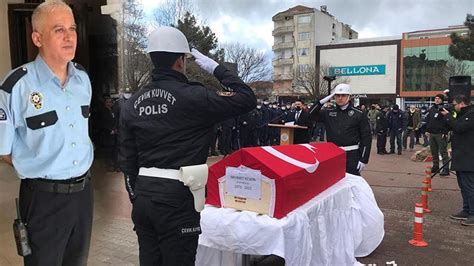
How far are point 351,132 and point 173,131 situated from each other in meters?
3.18

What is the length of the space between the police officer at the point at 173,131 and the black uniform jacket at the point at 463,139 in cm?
441

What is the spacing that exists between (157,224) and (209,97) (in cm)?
64

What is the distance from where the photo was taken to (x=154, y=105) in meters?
2.04

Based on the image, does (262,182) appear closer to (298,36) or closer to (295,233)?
(295,233)

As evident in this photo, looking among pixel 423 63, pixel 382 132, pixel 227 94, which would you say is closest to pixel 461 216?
pixel 227 94

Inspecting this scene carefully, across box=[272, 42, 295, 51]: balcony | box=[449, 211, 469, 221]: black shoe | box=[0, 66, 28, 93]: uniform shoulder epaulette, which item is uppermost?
box=[272, 42, 295, 51]: balcony

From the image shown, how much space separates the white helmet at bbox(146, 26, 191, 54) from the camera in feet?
6.60

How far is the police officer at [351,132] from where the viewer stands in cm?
476

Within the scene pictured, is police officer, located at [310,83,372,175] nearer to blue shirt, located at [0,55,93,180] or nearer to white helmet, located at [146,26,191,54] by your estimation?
white helmet, located at [146,26,191,54]

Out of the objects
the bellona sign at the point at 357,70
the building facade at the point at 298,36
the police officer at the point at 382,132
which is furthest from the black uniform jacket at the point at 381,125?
the building facade at the point at 298,36

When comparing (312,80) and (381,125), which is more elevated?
(312,80)

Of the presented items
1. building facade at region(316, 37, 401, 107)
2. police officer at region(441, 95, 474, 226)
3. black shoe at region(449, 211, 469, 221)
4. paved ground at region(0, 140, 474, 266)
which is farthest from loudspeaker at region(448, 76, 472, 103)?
building facade at region(316, 37, 401, 107)

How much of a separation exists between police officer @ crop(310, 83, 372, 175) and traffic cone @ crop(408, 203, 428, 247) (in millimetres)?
716

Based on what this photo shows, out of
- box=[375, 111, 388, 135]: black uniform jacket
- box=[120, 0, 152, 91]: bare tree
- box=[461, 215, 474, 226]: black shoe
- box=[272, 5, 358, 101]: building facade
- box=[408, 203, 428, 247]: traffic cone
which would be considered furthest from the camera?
box=[272, 5, 358, 101]: building facade
